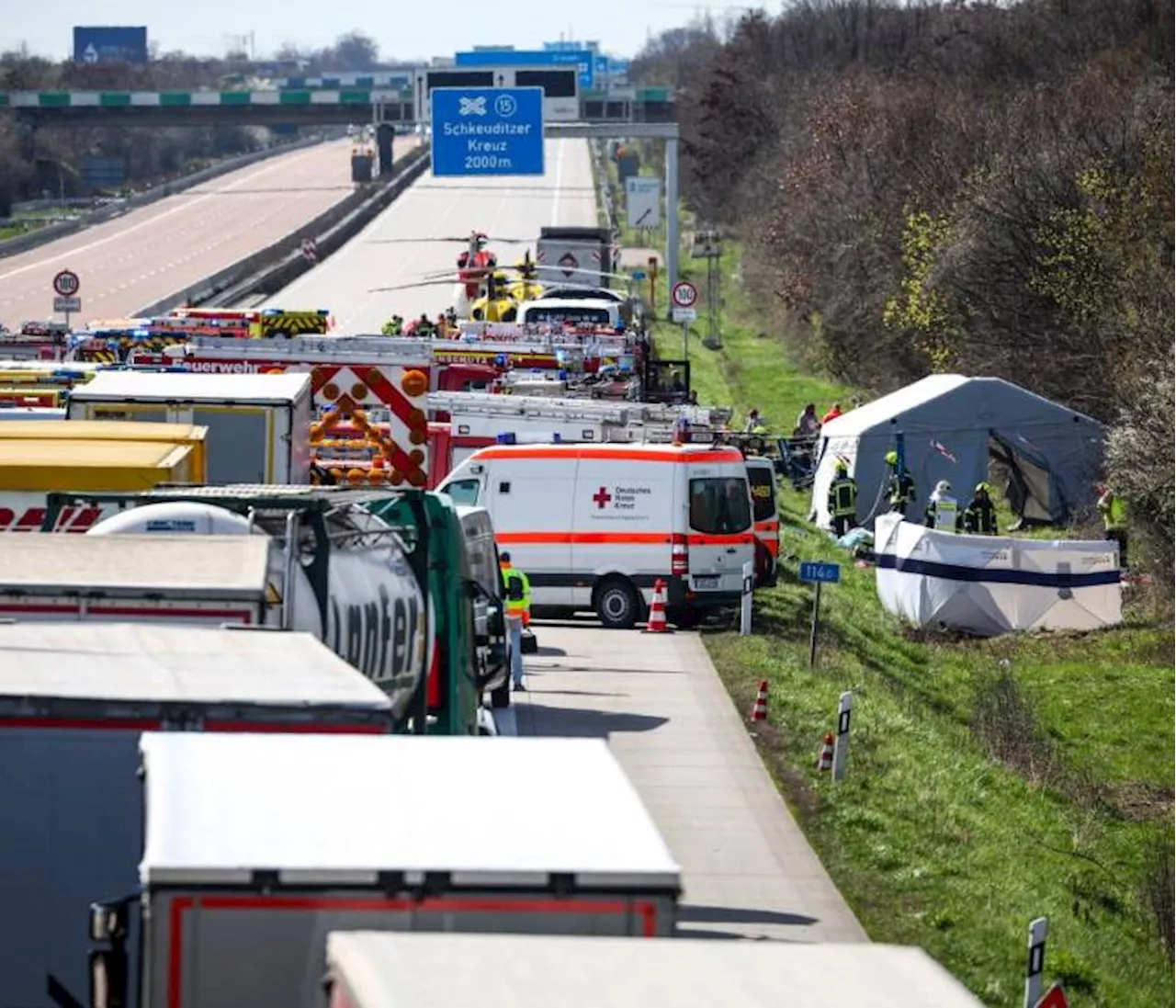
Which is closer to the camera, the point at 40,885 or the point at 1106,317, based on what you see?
the point at 40,885

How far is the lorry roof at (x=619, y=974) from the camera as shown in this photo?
619 cm

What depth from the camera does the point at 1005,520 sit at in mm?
39406

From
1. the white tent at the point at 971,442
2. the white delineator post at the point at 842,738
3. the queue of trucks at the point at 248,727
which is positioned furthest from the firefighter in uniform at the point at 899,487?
the white delineator post at the point at 842,738

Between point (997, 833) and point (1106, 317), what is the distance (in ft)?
84.3

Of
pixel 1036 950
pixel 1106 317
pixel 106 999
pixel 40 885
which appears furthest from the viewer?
pixel 1106 317

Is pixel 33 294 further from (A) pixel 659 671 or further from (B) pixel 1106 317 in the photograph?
(A) pixel 659 671

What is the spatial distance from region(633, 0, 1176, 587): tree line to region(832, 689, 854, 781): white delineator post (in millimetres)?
12891

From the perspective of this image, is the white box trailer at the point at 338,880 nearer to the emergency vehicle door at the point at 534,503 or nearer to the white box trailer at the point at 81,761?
the white box trailer at the point at 81,761

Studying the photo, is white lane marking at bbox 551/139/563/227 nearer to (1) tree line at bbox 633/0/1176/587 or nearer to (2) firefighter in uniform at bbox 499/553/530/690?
(1) tree line at bbox 633/0/1176/587

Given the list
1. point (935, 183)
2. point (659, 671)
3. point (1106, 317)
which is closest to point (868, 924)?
point (659, 671)

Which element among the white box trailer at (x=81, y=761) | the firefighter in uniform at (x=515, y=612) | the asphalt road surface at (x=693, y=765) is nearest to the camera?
the white box trailer at (x=81, y=761)

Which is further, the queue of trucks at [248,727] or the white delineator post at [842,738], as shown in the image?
the white delineator post at [842,738]

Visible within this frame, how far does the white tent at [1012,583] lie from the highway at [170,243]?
41456 mm

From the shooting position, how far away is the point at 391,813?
26.5 ft
